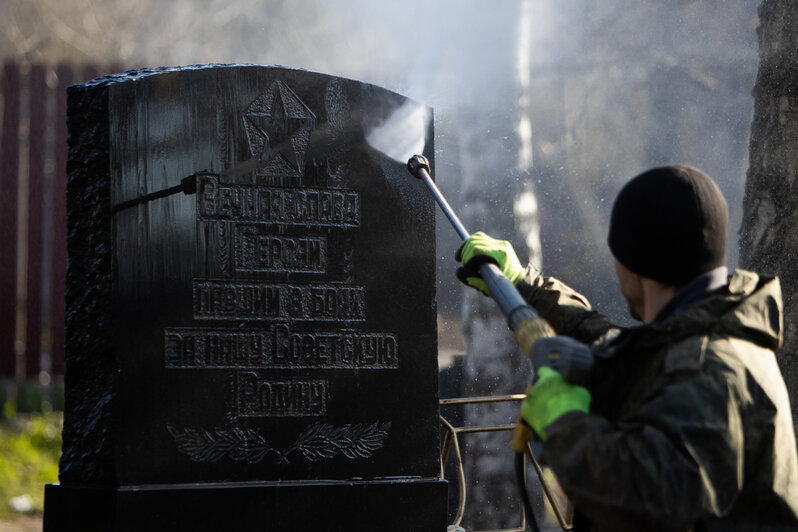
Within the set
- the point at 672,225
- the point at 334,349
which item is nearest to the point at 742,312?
the point at 672,225

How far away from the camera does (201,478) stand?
299 cm

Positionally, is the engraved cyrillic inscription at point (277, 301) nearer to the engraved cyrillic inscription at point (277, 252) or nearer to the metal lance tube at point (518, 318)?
the engraved cyrillic inscription at point (277, 252)

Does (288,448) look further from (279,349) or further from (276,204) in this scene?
(276,204)

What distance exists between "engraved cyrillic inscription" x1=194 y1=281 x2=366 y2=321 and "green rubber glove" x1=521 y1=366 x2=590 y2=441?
1491 millimetres

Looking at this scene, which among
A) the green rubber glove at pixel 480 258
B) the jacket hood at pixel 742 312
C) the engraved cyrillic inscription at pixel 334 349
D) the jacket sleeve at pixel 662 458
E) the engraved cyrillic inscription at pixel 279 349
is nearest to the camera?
the jacket sleeve at pixel 662 458

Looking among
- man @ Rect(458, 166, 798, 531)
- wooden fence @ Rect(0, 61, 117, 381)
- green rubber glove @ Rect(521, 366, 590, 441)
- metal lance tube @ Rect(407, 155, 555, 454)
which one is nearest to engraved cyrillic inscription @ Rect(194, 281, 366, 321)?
metal lance tube @ Rect(407, 155, 555, 454)

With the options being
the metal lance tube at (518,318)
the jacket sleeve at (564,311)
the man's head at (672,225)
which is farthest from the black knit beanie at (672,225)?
the jacket sleeve at (564,311)

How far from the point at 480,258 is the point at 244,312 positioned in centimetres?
92

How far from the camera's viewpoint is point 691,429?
1.63 m

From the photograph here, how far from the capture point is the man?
5.38 ft

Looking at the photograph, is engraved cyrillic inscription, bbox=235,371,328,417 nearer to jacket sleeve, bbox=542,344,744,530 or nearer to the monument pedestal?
the monument pedestal

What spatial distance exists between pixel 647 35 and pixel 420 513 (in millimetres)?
4465

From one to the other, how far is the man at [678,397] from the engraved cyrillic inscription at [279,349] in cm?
131

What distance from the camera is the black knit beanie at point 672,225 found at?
1835 mm
